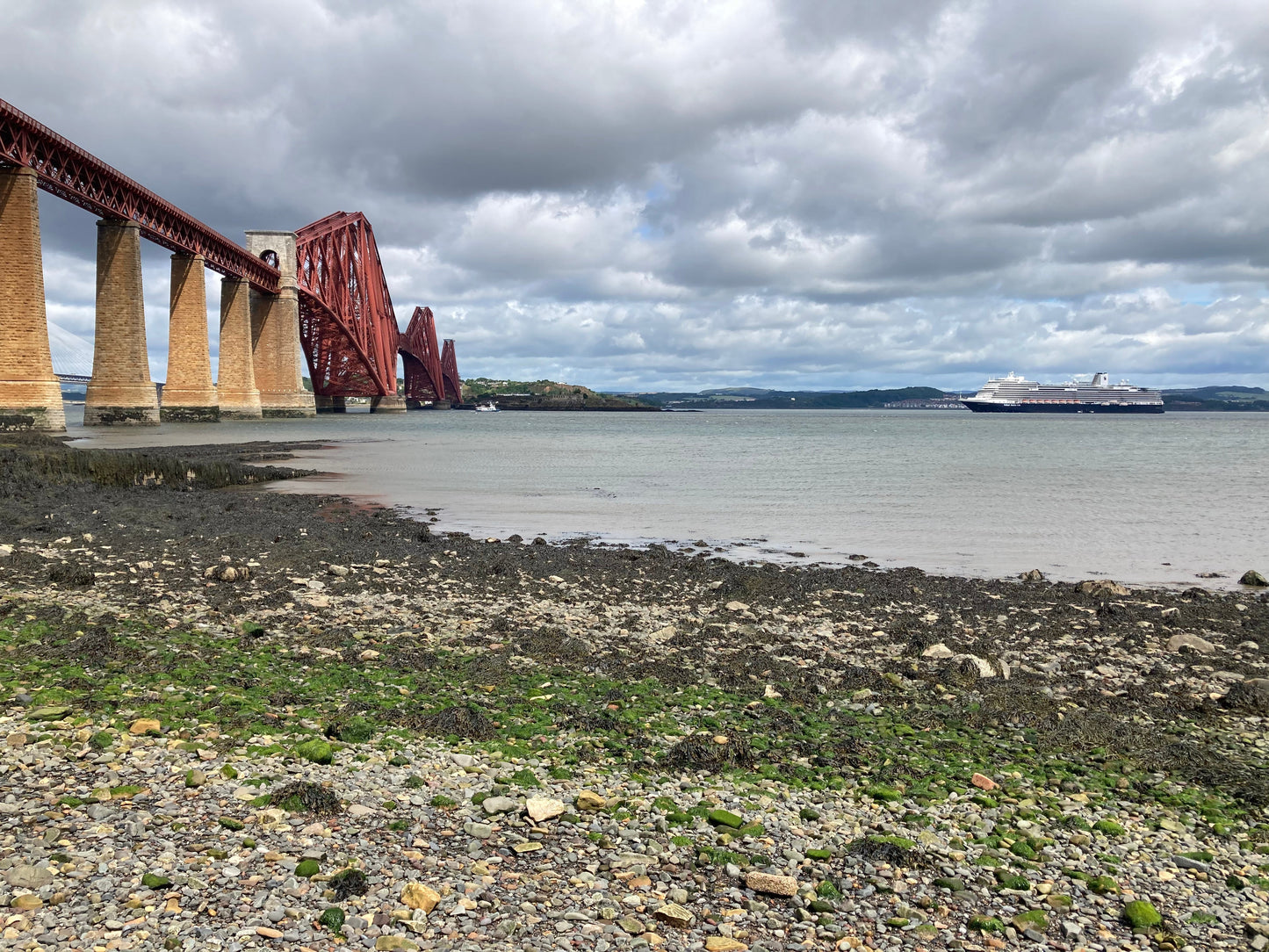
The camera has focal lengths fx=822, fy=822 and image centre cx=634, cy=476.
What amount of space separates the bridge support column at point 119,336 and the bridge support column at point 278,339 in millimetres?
35313

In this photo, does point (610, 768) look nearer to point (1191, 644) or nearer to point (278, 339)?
point (1191, 644)

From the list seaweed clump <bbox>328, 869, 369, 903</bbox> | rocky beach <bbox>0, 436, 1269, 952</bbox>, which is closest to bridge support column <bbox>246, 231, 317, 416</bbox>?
rocky beach <bbox>0, 436, 1269, 952</bbox>

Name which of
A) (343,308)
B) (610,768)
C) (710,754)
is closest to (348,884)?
(610,768)

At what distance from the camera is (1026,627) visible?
9.55m

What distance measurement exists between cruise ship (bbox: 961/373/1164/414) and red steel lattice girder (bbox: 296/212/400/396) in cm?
12073

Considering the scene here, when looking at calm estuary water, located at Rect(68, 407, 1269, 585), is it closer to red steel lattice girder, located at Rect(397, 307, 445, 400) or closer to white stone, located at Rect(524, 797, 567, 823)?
white stone, located at Rect(524, 797, 567, 823)

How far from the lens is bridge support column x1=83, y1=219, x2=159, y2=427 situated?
57.3m

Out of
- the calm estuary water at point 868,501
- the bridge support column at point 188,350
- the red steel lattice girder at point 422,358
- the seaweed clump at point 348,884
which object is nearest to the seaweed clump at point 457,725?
the seaweed clump at point 348,884

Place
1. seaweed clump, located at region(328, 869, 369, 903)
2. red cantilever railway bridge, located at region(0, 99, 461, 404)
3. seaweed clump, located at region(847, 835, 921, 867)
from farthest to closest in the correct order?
red cantilever railway bridge, located at region(0, 99, 461, 404)
seaweed clump, located at region(847, 835, 921, 867)
seaweed clump, located at region(328, 869, 369, 903)

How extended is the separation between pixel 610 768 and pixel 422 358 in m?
177

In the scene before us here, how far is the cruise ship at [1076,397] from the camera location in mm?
162500

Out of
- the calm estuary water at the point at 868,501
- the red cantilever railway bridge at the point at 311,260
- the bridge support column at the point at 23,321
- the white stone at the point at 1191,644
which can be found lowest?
the calm estuary water at the point at 868,501

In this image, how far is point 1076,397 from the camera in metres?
163

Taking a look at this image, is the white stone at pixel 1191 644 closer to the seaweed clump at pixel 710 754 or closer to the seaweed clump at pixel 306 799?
the seaweed clump at pixel 710 754
